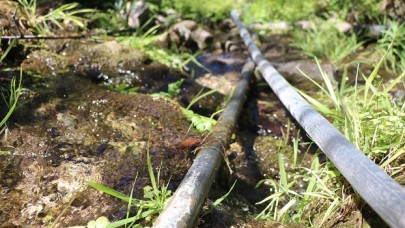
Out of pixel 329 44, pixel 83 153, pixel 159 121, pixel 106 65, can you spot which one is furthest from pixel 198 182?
pixel 329 44

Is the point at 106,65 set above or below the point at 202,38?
above

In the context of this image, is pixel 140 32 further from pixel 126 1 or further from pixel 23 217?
pixel 23 217

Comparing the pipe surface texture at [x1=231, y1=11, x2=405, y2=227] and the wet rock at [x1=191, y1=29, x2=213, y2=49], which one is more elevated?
the pipe surface texture at [x1=231, y1=11, x2=405, y2=227]

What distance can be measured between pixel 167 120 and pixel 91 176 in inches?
37.2

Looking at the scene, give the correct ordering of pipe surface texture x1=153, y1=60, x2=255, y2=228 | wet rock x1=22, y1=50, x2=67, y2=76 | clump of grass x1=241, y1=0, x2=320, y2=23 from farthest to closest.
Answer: clump of grass x1=241, y1=0, x2=320, y2=23 → wet rock x1=22, y1=50, x2=67, y2=76 → pipe surface texture x1=153, y1=60, x2=255, y2=228

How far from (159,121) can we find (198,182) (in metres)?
1.10

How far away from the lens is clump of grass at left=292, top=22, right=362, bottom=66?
17.1ft

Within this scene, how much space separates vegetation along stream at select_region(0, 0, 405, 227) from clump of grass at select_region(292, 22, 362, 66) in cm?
3

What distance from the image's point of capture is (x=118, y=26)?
5.67 meters

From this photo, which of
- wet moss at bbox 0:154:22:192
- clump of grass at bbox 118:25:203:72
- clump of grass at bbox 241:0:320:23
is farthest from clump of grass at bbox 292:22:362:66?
wet moss at bbox 0:154:22:192

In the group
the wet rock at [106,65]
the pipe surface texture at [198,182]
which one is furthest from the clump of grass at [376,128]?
the wet rock at [106,65]

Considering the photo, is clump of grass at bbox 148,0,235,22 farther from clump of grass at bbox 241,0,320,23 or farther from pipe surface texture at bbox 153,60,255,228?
pipe surface texture at bbox 153,60,255,228

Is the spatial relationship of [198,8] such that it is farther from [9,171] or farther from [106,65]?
[9,171]

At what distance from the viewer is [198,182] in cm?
197
